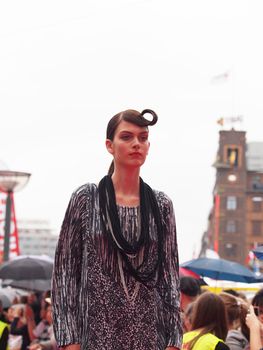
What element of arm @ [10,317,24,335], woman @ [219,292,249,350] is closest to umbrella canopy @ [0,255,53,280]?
arm @ [10,317,24,335]

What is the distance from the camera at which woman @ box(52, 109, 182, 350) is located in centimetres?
414

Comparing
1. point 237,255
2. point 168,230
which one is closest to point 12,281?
point 168,230

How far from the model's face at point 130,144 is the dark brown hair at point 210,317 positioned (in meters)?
3.37

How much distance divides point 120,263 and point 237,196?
397 feet

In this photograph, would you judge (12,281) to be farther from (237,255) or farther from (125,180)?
(237,255)

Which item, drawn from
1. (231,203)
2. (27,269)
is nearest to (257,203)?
(231,203)

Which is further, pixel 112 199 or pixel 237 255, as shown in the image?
pixel 237 255

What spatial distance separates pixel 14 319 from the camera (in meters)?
16.2

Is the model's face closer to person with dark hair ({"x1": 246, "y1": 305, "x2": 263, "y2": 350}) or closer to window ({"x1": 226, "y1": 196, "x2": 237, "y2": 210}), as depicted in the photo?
person with dark hair ({"x1": 246, "y1": 305, "x2": 263, "y2": 350})

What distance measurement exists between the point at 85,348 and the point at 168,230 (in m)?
0.59

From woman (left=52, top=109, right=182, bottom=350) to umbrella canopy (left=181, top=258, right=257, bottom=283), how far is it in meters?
12.8

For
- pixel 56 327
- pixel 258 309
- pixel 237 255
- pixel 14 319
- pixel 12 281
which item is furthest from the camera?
pixel 237 255

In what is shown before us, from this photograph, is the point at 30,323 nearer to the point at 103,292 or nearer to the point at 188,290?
the point at 188,290

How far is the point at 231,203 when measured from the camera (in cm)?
12462
